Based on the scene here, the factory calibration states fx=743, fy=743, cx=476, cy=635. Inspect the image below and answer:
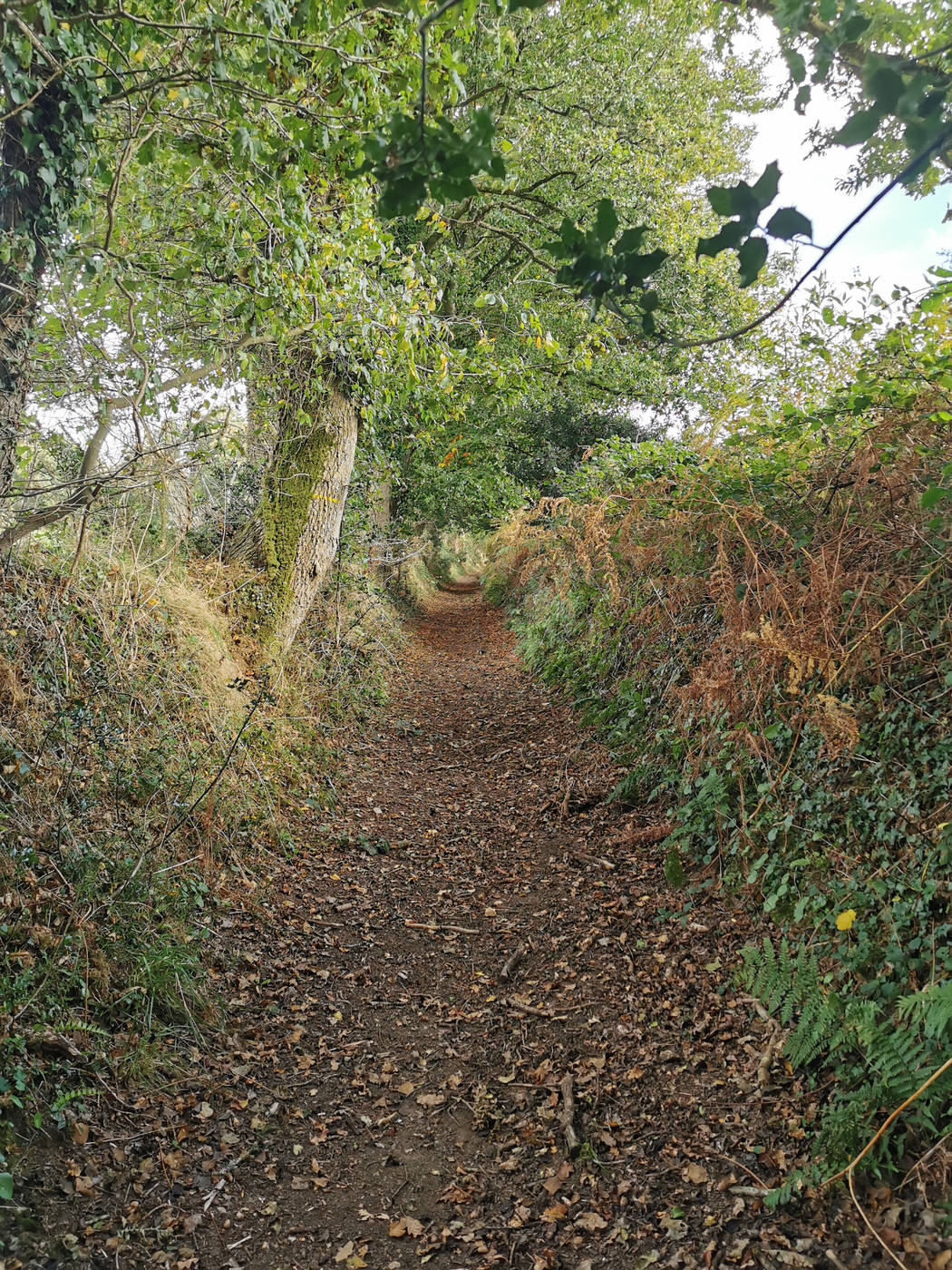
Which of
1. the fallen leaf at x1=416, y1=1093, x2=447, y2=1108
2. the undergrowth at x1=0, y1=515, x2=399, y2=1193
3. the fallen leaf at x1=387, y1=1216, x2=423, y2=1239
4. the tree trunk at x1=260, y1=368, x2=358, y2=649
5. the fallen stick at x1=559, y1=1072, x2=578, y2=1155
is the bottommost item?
the fallen leaf at x1=387, y1=1216, x2=423, y2=1239

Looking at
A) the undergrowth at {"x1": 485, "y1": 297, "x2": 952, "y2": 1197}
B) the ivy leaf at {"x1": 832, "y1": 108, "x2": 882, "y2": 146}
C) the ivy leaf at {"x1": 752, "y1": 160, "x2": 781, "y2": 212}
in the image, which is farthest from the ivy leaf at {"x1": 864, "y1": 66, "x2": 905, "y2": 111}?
the undergrowth at {"x1": 485, "y1": 297, "x2": 952, "y2": 1197}

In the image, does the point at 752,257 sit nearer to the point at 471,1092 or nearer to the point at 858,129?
the point at 858,129

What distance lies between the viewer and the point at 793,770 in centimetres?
433

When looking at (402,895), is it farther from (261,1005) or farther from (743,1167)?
(743,1167)

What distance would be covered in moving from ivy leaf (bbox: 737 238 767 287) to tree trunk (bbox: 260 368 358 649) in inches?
282

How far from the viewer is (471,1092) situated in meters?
3.79

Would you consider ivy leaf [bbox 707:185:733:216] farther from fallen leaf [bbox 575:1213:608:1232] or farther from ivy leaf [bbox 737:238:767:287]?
fallen leaf [bbox 575:1213:608:1232]

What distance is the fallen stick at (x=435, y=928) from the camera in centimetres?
518

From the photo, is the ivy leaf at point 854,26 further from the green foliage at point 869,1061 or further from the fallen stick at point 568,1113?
the fallen stick at point 568,1113

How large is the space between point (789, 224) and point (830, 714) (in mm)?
2804

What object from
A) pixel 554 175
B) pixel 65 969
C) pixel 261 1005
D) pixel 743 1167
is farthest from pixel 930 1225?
pixel 554 175

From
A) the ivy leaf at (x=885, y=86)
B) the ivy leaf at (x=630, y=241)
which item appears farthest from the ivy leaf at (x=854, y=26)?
the ivy leaf at (x=630, y=241)

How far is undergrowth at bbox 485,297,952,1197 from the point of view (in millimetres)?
3086

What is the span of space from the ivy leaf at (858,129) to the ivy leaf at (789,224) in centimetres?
15
